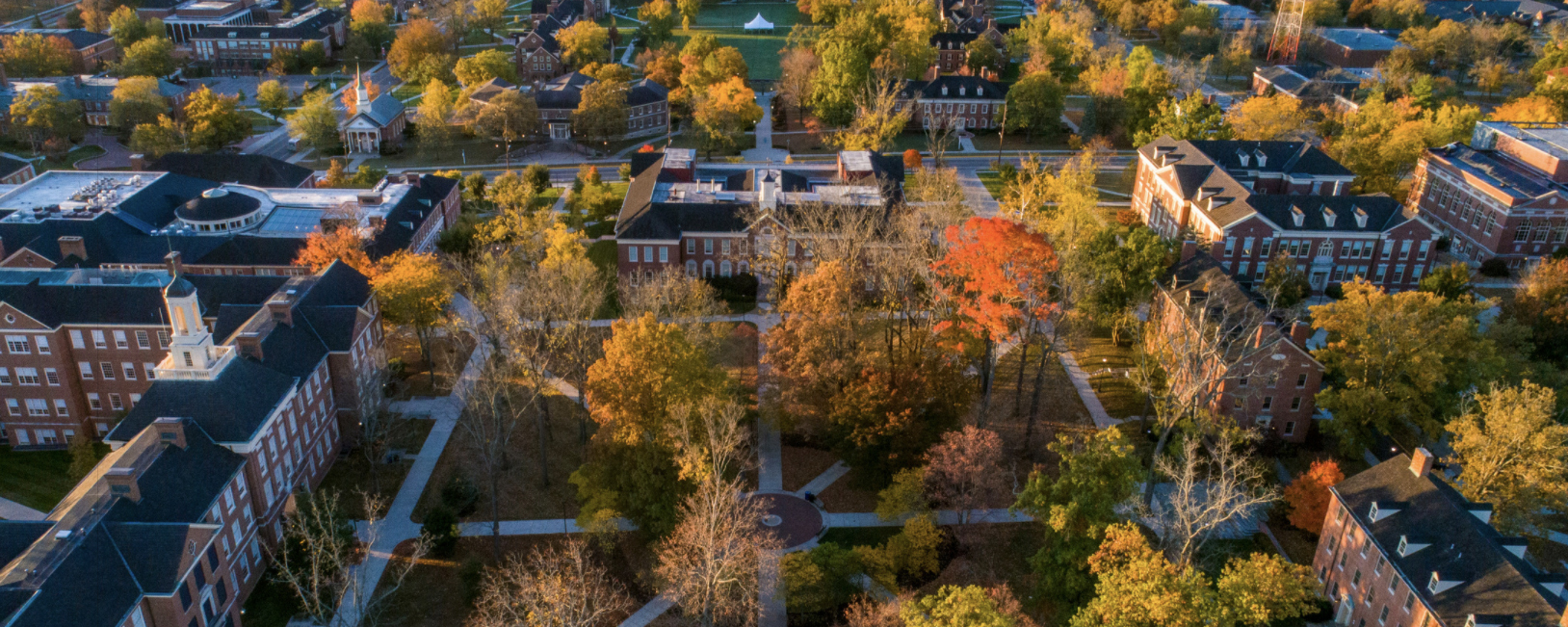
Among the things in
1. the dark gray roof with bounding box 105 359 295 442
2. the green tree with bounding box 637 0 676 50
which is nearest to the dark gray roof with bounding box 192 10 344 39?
the green tree with bounding box 637 0 676 50

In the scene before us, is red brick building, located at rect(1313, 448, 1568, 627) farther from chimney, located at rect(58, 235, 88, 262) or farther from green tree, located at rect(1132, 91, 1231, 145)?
chimney, located at rect(58, 235, 88, 262)

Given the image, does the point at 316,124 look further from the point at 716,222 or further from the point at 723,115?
the point at 716,222

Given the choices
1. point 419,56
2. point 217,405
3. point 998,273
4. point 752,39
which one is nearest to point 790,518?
point 998,273

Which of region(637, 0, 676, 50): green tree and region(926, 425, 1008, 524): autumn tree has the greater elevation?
region(637, 0, 676, 50): green tree

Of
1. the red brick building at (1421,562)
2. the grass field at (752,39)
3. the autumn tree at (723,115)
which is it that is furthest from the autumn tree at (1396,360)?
the grass field at (752,39)

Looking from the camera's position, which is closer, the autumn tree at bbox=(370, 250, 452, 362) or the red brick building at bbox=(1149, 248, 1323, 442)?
the red brick building at bbox=(1149, 248, 1323, 442)
